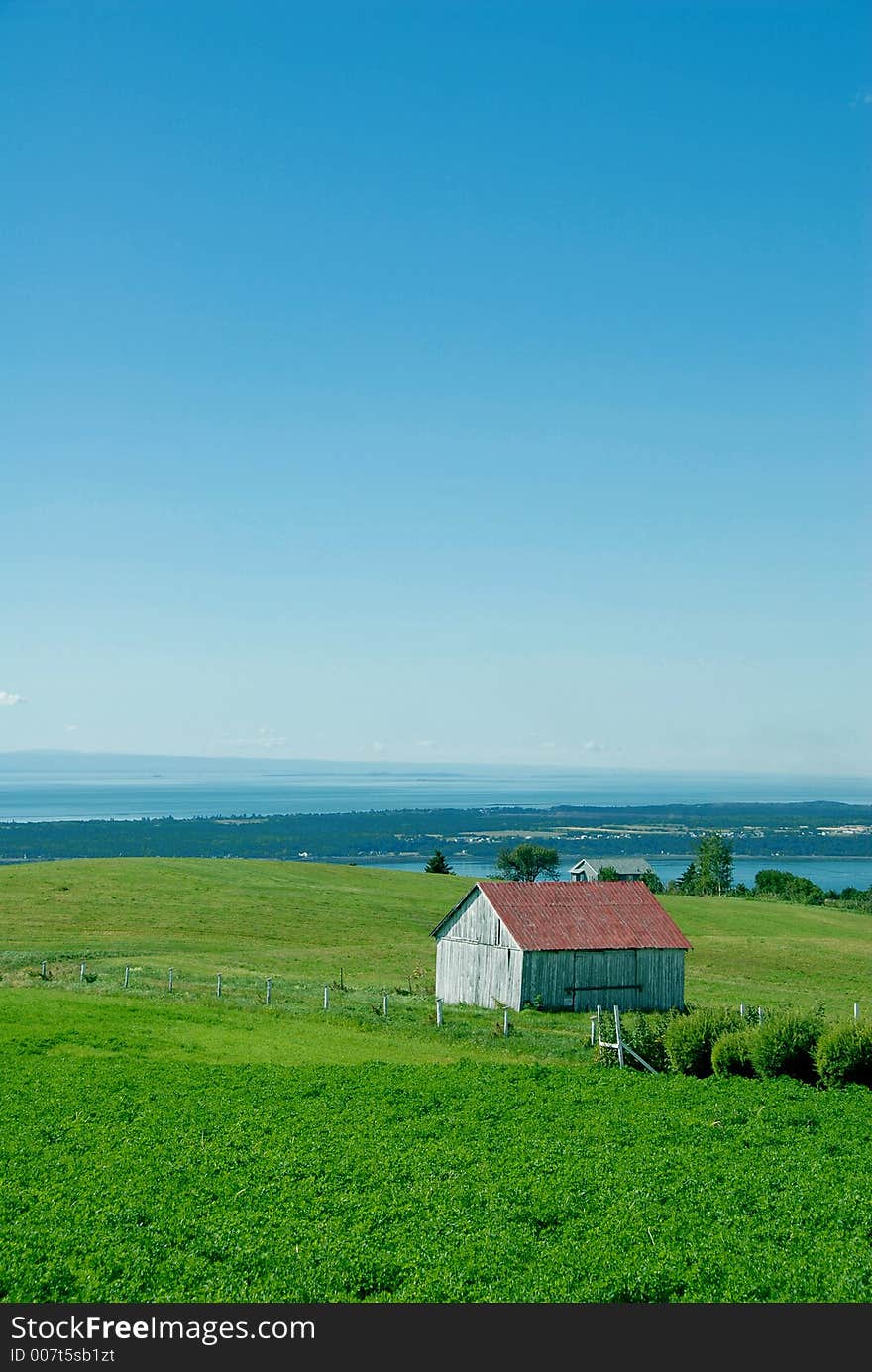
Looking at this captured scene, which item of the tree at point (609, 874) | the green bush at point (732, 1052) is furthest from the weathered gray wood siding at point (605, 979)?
the tree at point (609, 874)

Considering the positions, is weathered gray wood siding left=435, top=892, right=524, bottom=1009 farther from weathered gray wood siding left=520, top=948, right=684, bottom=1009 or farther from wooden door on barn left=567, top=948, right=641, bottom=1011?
wooden door on barn left=567, top=948, right=641, bottom=1011

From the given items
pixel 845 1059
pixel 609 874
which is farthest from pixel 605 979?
pixel 609 874

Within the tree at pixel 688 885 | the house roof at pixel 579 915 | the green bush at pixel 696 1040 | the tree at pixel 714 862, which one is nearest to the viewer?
the green bush at pixel 696 1040

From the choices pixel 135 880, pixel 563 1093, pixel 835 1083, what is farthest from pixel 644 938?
pixel 135 880

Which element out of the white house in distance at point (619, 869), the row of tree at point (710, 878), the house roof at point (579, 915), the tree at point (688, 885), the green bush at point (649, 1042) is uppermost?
the house roof at point (579, 915)

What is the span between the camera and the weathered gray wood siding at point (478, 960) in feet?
168

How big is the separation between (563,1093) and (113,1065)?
43.0 feet

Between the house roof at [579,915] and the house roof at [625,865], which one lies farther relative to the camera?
the house roof at [625,865]

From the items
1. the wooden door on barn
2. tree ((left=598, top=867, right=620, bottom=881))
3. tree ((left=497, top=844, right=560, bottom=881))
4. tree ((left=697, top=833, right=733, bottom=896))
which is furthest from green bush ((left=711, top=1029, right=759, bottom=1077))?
tree ((left=697, top=833, right=733, bottom=896))

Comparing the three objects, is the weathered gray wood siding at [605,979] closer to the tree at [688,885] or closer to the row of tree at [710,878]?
the row of tree at [710,878]

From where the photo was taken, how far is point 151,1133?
24.5 metres

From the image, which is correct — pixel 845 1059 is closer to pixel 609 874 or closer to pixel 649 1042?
pixel 649 1042

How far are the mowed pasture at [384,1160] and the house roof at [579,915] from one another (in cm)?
459

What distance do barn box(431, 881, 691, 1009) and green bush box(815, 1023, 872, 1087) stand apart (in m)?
19.4
